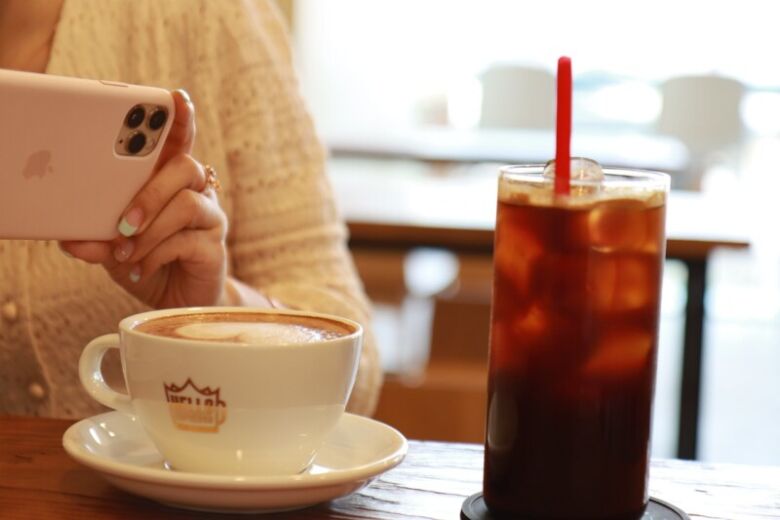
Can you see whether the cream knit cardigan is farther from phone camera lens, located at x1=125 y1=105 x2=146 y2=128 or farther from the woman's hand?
phone camera lens, located at x1=125 y1=105 x2=146 y2=128

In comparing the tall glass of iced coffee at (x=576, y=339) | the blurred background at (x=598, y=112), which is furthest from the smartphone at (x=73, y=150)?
the blurred background at (x=598, y=112)

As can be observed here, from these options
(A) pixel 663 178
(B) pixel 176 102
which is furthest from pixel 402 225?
(A) pixel 663 178

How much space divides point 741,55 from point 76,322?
5.18 metres

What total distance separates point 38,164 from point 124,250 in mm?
122

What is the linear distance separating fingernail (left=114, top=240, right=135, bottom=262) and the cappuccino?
0.54 ft

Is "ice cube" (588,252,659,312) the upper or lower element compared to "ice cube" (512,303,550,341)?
upper

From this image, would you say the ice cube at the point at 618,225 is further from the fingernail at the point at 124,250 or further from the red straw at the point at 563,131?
the fingernail at the point at 124,250

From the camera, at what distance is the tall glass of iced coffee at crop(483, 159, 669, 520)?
56cm

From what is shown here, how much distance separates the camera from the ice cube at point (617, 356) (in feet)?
1.87

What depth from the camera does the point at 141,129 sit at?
28.0 inches

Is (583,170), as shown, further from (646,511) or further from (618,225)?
(646,511)

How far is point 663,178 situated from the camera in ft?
1.94

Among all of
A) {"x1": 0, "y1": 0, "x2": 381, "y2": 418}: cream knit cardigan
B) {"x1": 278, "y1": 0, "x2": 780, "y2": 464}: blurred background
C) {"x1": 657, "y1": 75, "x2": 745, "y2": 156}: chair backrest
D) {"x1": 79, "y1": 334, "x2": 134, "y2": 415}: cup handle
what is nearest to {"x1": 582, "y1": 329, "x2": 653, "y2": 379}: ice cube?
{"x1": 79, "y1": 334, "x2": 134, "y2": 415}: cup handle

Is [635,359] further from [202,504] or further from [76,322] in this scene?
[76,322]
